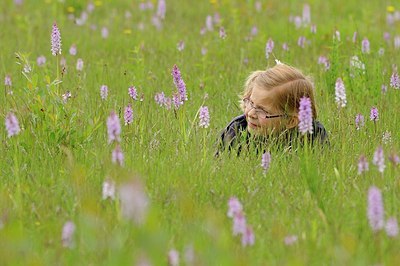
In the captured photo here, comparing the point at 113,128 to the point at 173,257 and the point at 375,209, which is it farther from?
the point at 375,209

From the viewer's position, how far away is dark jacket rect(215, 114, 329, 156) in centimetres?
495

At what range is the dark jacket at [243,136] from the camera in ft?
16.2

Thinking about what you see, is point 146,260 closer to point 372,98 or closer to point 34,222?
point 34,222

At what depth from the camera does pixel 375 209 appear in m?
3.22

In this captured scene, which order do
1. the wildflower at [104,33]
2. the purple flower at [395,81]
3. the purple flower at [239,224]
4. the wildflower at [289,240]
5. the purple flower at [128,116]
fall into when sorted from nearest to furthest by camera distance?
the purple flower at [239,224] → the wildflower at [289,240] → the purple flower at [128,116] → the purple flower at [395,81] → the wildflower at [104,33]

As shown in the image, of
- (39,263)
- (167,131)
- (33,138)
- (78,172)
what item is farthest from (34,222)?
(167,131)

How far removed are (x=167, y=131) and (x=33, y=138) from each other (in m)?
0.85

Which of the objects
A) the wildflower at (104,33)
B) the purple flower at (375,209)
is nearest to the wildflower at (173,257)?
the purple flower at (375,209)

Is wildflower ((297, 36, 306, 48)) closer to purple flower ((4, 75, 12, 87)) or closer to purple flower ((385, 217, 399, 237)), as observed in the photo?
purple flower ((4, 75, 12, 87))

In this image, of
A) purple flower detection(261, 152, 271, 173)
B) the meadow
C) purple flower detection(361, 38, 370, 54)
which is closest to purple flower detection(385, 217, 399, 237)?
the meadow

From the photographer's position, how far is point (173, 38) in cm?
886

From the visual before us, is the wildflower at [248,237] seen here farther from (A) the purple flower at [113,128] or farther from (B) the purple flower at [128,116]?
(B) the purple flower at [128,116]

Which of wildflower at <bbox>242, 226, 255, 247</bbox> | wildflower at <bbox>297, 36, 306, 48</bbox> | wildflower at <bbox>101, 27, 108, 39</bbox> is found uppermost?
wildflower at <bbox>101, 27, 108, 39</bbox>

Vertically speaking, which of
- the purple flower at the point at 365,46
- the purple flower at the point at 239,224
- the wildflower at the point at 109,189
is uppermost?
the purple flower at the point at 365,46
